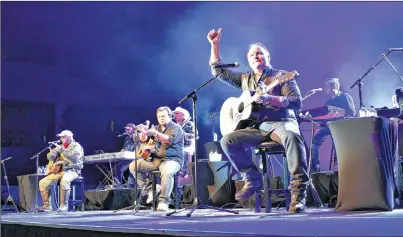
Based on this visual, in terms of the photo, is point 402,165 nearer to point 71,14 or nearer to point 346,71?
point 346,71

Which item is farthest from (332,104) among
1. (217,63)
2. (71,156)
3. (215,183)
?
(71,156)

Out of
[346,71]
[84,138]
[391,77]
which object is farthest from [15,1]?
[391,77]

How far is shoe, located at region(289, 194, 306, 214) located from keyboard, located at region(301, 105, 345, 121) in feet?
5.94

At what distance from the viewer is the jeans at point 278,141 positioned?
355 centimetres

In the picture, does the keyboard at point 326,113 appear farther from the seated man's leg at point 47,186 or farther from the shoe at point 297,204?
the seated man's leg at point 47,186

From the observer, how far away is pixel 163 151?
5.31m

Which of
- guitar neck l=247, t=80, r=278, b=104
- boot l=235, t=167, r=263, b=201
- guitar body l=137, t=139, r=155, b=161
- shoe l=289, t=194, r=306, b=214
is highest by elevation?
guitar neck l=247, t=80, r=278, b=104

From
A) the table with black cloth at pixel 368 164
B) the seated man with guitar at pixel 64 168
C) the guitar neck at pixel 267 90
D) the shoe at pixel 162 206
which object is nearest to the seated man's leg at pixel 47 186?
the seated man with guitar at pixel 64 168

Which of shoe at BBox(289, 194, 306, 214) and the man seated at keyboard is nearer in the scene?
shoe at BBox(289, 194, 306, 214)

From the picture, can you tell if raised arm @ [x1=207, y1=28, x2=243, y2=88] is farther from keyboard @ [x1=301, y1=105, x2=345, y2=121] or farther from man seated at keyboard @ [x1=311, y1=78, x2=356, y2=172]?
man seated at keyboard @ [x1=311, y1=78, x2=356, y2=172]

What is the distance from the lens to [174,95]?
914 cm

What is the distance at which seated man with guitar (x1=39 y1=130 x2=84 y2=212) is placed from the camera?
6.94m

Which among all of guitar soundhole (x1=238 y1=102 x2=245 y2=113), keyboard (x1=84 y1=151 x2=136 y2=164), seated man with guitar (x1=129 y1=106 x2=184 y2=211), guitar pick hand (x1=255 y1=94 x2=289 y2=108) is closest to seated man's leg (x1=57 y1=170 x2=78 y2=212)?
keyboard (x1=84 y1=151 x2=136 y2=164)

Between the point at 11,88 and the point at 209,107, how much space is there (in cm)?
481
